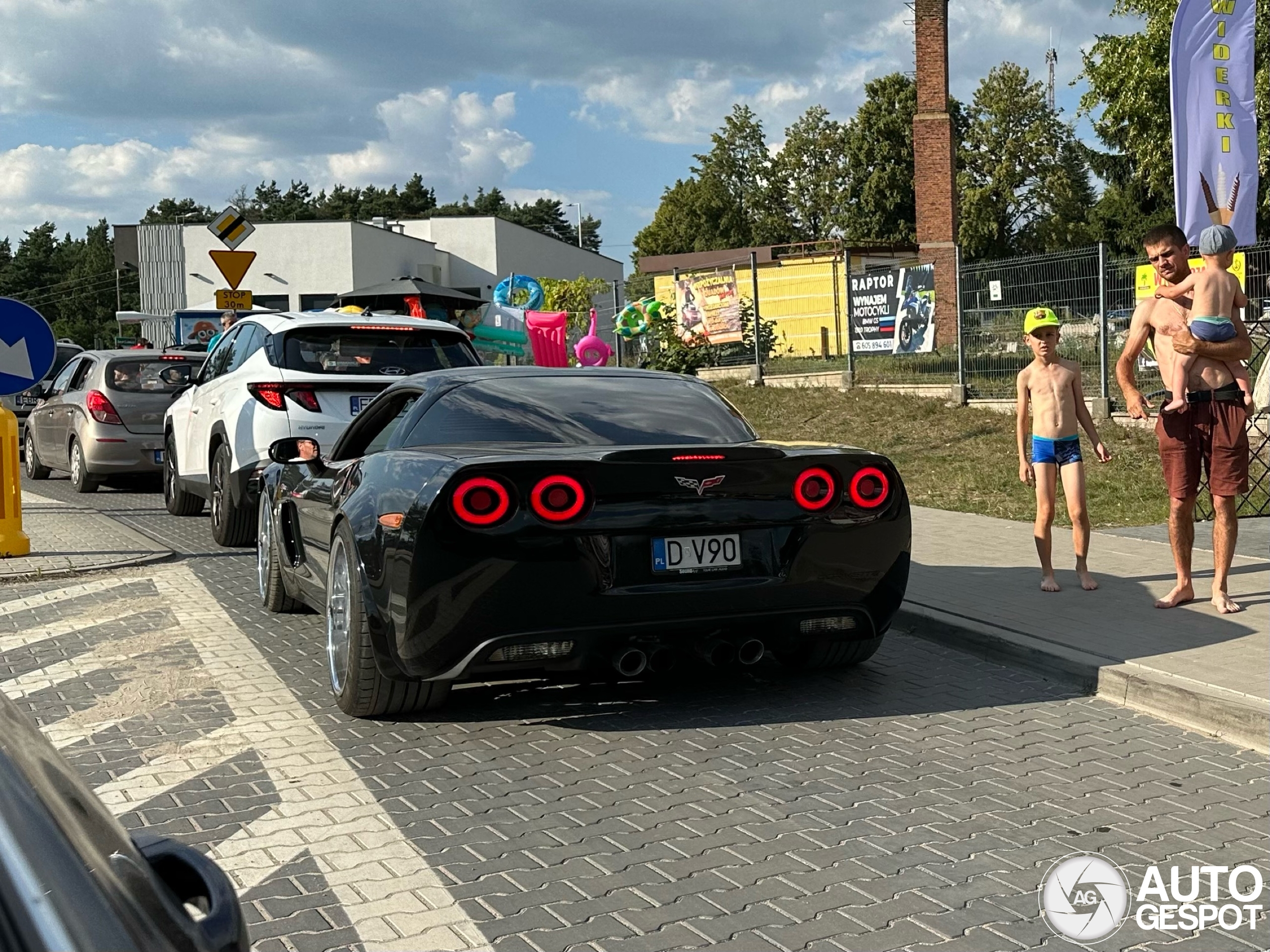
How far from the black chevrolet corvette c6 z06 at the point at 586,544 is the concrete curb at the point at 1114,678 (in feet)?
3.05

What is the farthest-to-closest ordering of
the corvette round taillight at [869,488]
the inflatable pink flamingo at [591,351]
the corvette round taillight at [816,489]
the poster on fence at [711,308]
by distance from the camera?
the inflatable pink flamingo at [591,351], the poster on fence at [711,308], the corvette round taillight at [869,488], the corvette round taillight at [816,489]

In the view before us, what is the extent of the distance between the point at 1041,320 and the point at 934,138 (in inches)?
1092

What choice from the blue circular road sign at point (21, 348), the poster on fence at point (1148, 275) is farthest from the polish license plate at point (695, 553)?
the poster on fence at point (1148, 275)

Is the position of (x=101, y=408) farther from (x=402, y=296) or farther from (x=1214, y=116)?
(x=402, y=296)

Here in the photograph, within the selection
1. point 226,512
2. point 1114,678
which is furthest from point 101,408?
point 1114,678

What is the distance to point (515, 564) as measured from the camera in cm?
534

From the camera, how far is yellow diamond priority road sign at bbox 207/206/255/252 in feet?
59.5

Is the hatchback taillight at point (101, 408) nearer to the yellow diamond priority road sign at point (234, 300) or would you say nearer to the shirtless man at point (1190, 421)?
the yellow diamond priority road sign at point (234, 300)

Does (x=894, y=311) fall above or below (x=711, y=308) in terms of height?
below

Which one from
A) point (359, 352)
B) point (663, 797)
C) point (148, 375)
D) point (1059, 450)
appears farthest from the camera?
point (148, 375)

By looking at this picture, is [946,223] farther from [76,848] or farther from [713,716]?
[76,848]

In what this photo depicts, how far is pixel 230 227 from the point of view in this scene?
18281 millimetres

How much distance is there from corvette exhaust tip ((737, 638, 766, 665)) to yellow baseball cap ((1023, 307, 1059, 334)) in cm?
348

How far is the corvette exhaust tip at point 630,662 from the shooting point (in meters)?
5.57
